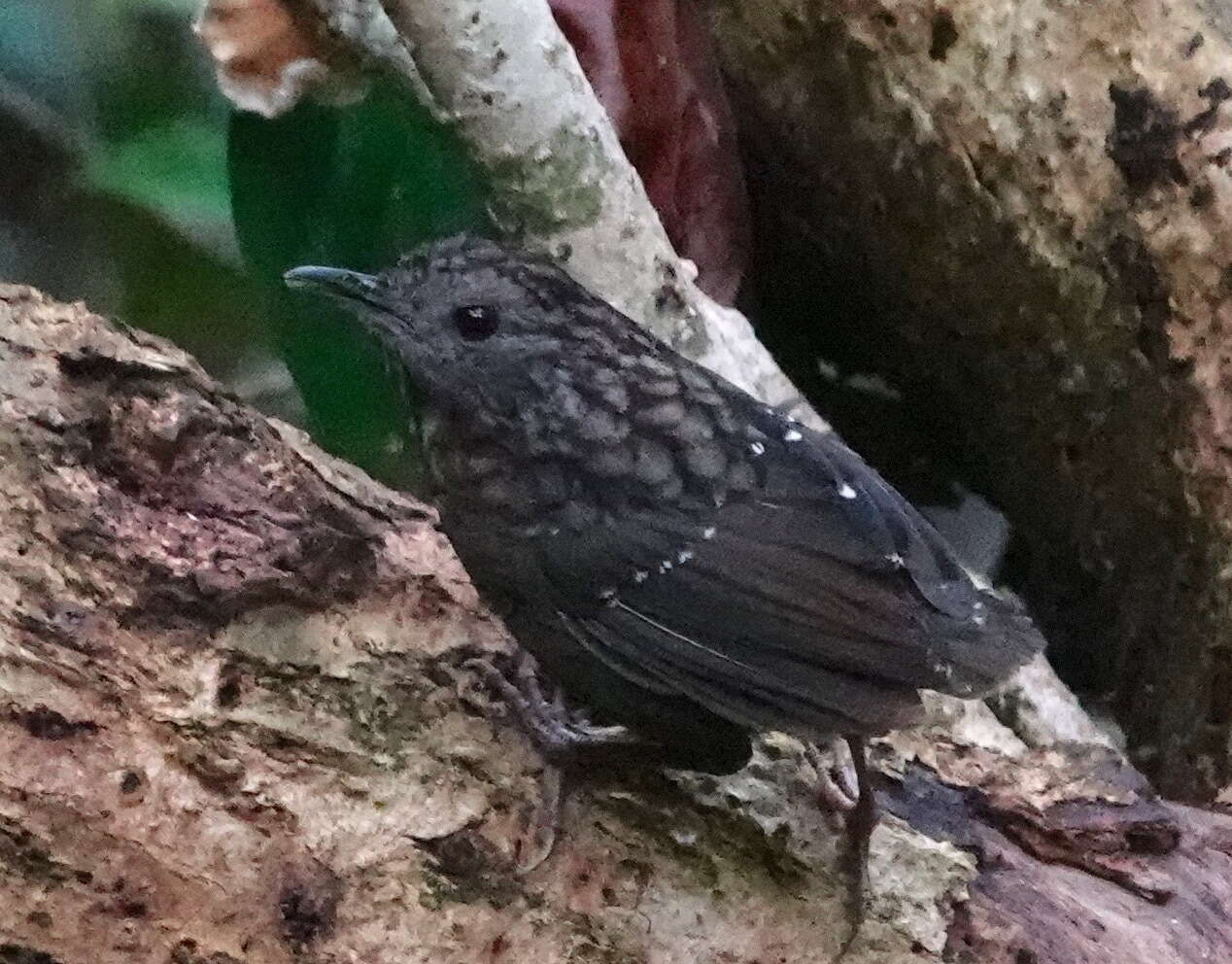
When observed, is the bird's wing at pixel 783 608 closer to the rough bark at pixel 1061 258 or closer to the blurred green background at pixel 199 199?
the blurred green background at pixel 199 199

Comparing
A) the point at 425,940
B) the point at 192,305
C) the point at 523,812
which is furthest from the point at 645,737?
the point at 192,305

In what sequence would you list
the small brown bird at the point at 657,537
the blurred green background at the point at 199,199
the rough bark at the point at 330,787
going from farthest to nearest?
1. the blurred green background at the point at 199,199
2. the small brown bird at the point at 657,537
3. the rough bark at the point at 330,787

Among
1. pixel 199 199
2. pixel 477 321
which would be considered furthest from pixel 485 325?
pixel 199 199

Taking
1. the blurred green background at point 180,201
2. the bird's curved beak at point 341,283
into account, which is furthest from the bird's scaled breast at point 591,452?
the blurred green background at point 180,201

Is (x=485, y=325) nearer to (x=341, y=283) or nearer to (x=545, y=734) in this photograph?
(x=341, y=283)

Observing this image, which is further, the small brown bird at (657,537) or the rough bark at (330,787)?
the small brown bird at (657,537)

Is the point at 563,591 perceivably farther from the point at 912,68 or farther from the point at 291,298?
the point at 912,68

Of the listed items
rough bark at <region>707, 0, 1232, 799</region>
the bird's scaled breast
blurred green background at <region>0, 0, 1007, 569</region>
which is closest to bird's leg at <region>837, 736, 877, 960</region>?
the bird's scaled breast

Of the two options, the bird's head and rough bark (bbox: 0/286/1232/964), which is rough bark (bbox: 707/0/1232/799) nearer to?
rough bark (bbox: 0/286/1232/964)
